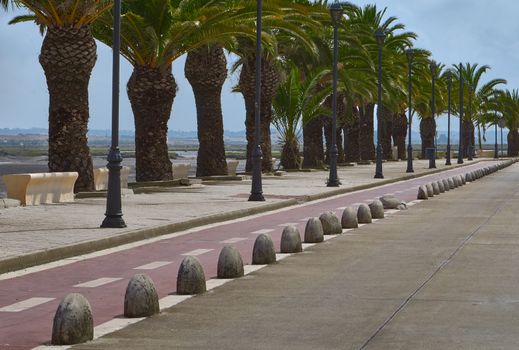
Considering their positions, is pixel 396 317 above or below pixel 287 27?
below

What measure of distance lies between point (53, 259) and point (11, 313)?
4795 millimetres

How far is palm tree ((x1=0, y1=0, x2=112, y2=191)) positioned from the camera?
30.7m

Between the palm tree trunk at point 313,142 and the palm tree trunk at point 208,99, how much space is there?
18677 mm

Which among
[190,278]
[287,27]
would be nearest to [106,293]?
[190,278]

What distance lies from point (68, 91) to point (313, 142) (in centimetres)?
3321

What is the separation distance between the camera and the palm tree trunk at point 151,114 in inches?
1473

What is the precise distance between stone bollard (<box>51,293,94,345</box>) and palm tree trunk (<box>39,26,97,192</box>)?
22015 mm

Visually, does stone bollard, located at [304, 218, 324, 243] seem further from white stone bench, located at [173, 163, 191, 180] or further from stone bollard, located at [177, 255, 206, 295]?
white stone bench, located at [173, 163, 191, 180]

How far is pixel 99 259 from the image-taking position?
53.7 feet

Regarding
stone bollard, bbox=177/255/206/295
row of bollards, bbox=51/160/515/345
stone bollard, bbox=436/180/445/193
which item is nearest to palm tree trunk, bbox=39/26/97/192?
row of bollards, bbox=51/160/515/345

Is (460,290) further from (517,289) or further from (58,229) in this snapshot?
(58,229)

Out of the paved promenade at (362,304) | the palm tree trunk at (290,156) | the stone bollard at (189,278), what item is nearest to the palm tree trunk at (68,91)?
the paved promenade at (362,304)

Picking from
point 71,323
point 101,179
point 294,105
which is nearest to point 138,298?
point 71,323

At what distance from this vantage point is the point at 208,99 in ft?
145
